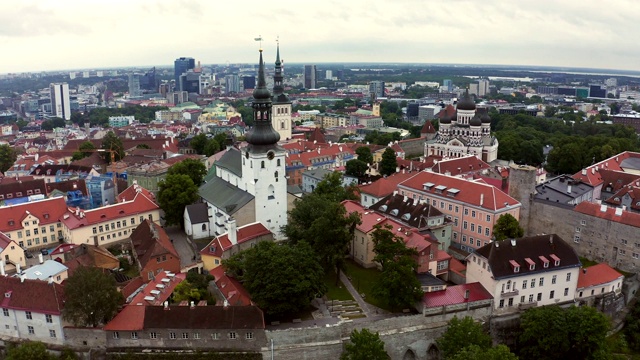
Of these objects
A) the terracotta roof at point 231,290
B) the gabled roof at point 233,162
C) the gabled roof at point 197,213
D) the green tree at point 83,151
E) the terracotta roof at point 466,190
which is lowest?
the terracotta roof at point 231,290

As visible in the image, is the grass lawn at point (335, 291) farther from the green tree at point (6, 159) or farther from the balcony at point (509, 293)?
the green tree at point (6, 159)

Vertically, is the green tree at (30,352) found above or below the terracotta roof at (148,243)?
below

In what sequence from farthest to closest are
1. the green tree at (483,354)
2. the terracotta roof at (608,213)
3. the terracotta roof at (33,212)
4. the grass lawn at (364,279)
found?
the terracotta roof at (33,212)
the terracotta roof at (608,213)
the grass lawn at (364,279)
the green tree at (483,354)

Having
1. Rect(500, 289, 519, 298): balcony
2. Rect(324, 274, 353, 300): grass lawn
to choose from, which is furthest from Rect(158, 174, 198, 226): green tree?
Rect(500, 289, 519, 298): balcony

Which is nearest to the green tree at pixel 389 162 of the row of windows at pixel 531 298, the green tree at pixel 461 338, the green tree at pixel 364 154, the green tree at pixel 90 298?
the green tree at pixel 364 154

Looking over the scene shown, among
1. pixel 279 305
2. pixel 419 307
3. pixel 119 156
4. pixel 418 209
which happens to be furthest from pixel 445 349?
pixel 119 156

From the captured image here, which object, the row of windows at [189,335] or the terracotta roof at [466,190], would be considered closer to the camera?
the row of windows at [189,335]

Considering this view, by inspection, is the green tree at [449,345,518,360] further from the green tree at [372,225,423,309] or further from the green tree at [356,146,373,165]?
the green tree at [356,146,373,165]
